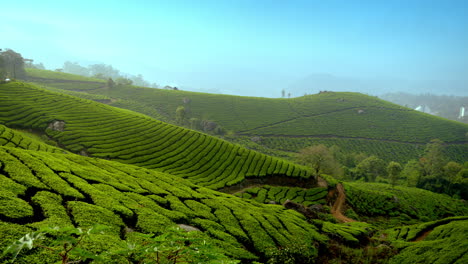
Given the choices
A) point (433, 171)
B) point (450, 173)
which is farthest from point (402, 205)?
point (433, 171)

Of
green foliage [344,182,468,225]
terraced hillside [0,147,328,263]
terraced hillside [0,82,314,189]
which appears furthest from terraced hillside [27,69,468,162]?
A: terraced hillside [0,147,328,263]

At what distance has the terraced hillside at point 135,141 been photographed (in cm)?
4112

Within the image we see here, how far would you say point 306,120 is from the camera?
5074 inches

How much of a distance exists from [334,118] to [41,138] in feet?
425

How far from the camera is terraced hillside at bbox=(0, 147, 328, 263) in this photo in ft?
36.9

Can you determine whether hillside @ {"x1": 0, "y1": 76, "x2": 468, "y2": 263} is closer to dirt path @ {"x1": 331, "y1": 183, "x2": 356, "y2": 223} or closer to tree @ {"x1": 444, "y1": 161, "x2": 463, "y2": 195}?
dirt path @ {"x1": 331, "y1": 183, "x2": 356, "y2": 223}

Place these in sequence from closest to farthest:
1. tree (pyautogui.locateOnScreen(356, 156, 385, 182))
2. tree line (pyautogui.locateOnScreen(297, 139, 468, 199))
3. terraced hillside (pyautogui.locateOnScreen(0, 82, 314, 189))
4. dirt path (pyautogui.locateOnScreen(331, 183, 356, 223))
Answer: dirt path (pyautogui.locateOnScreen(331, 183, 356, 223)) → terraced hillside (pyautogui.locateOnScreen(0, 82, 314, 189)) → tree line (pyautogui.locateOnScreen(297, 139, 468, 199)) → tree (pyautogui.locateOnScreen(356, 156, 385, 182))

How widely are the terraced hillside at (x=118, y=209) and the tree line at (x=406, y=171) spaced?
2959cm

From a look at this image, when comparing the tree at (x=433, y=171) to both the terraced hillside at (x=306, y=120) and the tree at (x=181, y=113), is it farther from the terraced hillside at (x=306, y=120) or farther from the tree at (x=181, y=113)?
the tree at (x=181, y=113)

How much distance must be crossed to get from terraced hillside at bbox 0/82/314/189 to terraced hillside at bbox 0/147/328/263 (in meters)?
16.5

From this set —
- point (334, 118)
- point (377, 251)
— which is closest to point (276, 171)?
point (377, 251)

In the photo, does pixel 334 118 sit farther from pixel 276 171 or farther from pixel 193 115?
pixel 276 171

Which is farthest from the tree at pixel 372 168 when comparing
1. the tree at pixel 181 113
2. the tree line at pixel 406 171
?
the tree at pixel 181 113

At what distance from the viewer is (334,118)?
134 m
